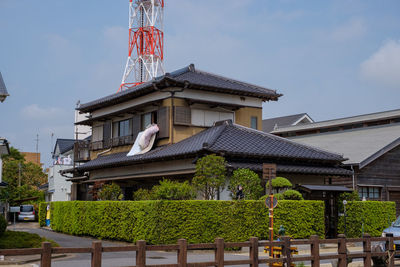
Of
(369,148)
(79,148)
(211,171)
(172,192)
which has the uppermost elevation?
(79,148)

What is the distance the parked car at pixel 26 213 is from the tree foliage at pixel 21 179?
3.92 meters

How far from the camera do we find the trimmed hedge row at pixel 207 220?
19109 mm

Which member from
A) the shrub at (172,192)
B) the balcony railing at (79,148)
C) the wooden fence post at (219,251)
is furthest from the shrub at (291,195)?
the balcony railing at (79,148)

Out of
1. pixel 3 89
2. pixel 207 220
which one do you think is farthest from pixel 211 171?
pixel 3 89

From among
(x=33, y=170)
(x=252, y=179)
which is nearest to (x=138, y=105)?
(x=252, y=179)

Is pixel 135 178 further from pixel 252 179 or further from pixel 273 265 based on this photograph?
pixel 273 265

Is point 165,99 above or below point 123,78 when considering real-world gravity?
below

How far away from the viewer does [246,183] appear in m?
21.1

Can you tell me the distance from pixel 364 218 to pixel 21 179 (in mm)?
47029

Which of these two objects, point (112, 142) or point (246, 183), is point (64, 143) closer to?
point (112, 142)

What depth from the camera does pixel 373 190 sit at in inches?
1182

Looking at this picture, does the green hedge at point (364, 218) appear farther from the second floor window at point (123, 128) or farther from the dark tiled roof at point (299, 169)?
the second floor window at point (123, 128)

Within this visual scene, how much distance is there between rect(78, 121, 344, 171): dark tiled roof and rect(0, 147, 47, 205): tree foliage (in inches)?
1195

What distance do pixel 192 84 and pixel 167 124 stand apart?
2.56 meters
